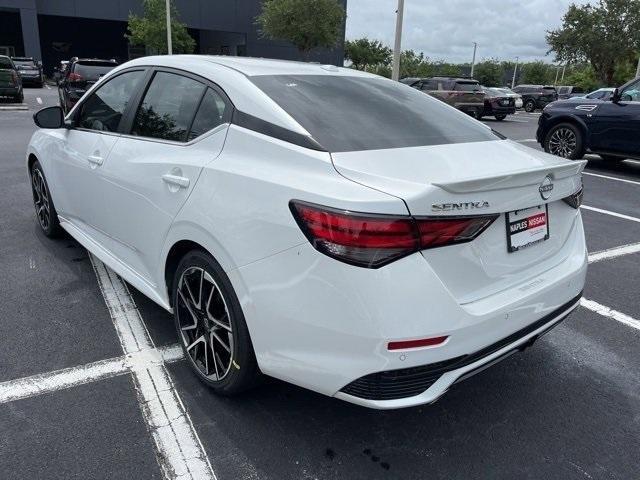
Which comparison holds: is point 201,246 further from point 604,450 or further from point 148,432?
point 604,450

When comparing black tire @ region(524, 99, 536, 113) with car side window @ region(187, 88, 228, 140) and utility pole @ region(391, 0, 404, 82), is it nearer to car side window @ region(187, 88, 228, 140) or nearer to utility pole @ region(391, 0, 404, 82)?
utility pole @ region(391, 0, 404, 82)

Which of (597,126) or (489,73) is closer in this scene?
(597,126)

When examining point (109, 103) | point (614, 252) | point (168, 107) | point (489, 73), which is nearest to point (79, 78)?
point (109, 103)

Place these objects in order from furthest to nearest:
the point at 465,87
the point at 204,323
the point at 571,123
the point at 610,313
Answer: the point at 465,87, the point at 571,123, the point at 610,313, the point at 204,323

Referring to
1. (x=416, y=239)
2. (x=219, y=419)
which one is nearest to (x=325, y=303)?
(x=416, y=239)

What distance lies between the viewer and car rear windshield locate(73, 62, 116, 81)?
46.5 feet

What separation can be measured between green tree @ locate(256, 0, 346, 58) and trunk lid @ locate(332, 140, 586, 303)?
35920mm

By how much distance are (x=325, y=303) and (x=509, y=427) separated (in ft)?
4.19

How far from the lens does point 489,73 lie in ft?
247

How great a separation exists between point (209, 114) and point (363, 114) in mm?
785

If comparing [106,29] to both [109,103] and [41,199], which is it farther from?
[109,103]

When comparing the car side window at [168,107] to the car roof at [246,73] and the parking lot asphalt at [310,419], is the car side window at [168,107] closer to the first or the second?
the car roof at [246,73]

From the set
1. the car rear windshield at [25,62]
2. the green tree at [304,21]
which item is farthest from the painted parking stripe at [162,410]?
the green tree at [304,21]

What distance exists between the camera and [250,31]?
143 feet
